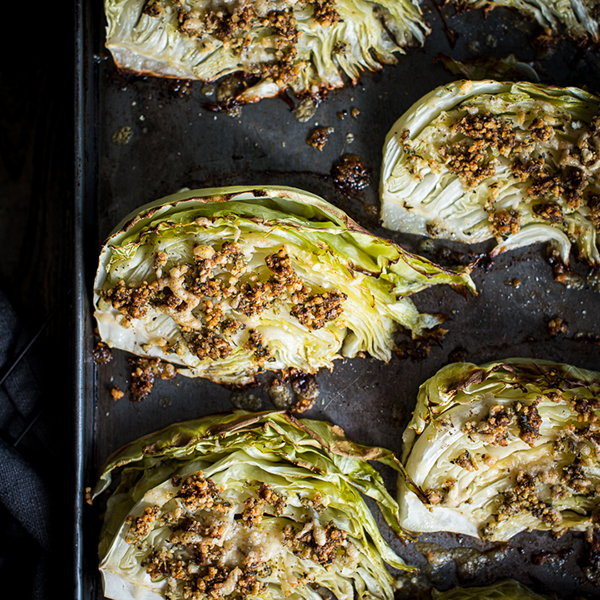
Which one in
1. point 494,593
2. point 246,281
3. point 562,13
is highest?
point 562,13

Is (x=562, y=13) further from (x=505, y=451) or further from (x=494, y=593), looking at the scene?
(x=494, y=593)

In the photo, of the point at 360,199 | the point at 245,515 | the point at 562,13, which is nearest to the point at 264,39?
the point at 360,199

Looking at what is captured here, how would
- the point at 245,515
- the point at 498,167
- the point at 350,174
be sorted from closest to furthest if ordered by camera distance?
the point at 245,515 < the point at 498,167 < the point at 350,174

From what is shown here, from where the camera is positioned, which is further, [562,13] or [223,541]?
[562,13]

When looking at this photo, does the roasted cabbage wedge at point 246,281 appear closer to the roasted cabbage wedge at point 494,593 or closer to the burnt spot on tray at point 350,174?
the burnt spot on tray at point 350,174

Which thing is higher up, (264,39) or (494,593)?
(264,39)

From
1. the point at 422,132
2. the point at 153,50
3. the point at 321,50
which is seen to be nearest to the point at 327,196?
the point at 422,132

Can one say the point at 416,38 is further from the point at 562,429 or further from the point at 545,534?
the point at 545,534
